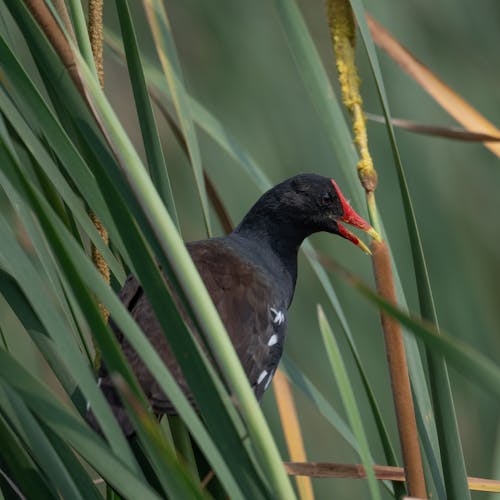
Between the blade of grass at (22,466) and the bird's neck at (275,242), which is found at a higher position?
the blade of grass at (22,466)

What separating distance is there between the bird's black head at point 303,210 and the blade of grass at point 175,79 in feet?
2.06

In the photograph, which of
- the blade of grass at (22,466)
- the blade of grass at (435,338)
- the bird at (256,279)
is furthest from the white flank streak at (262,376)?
the blade of grass at (435,338)

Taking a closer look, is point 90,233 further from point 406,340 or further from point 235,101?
point 235,101

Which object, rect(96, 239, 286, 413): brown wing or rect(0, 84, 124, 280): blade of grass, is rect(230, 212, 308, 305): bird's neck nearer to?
rect(96, 239, 286, 413): brown wing

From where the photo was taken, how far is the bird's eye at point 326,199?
2167mm

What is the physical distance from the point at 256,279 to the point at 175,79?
57 cm

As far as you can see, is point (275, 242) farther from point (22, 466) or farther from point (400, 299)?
point (22, 466)

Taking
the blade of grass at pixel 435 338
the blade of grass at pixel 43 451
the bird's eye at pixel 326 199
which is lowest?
the bird's eye at pixel 326 199

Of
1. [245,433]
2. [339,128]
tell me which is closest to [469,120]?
[339,128]

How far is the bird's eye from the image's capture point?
217cm

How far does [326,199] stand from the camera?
7.13ft

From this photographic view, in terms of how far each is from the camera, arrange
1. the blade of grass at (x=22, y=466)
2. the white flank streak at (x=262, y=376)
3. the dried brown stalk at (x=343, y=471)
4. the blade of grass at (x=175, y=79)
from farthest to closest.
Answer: the white flank streak at (x=262, y=376) < the blade of grass at (x=175, y=79) < the dried brown stalk at (x=343, y=471) < the blade of grass at (x=22, y=466)

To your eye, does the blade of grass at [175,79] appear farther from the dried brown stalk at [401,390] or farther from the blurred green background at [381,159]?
the blurred green background at [381,159]

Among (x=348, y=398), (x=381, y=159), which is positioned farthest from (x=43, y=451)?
(x=381, y=159)
